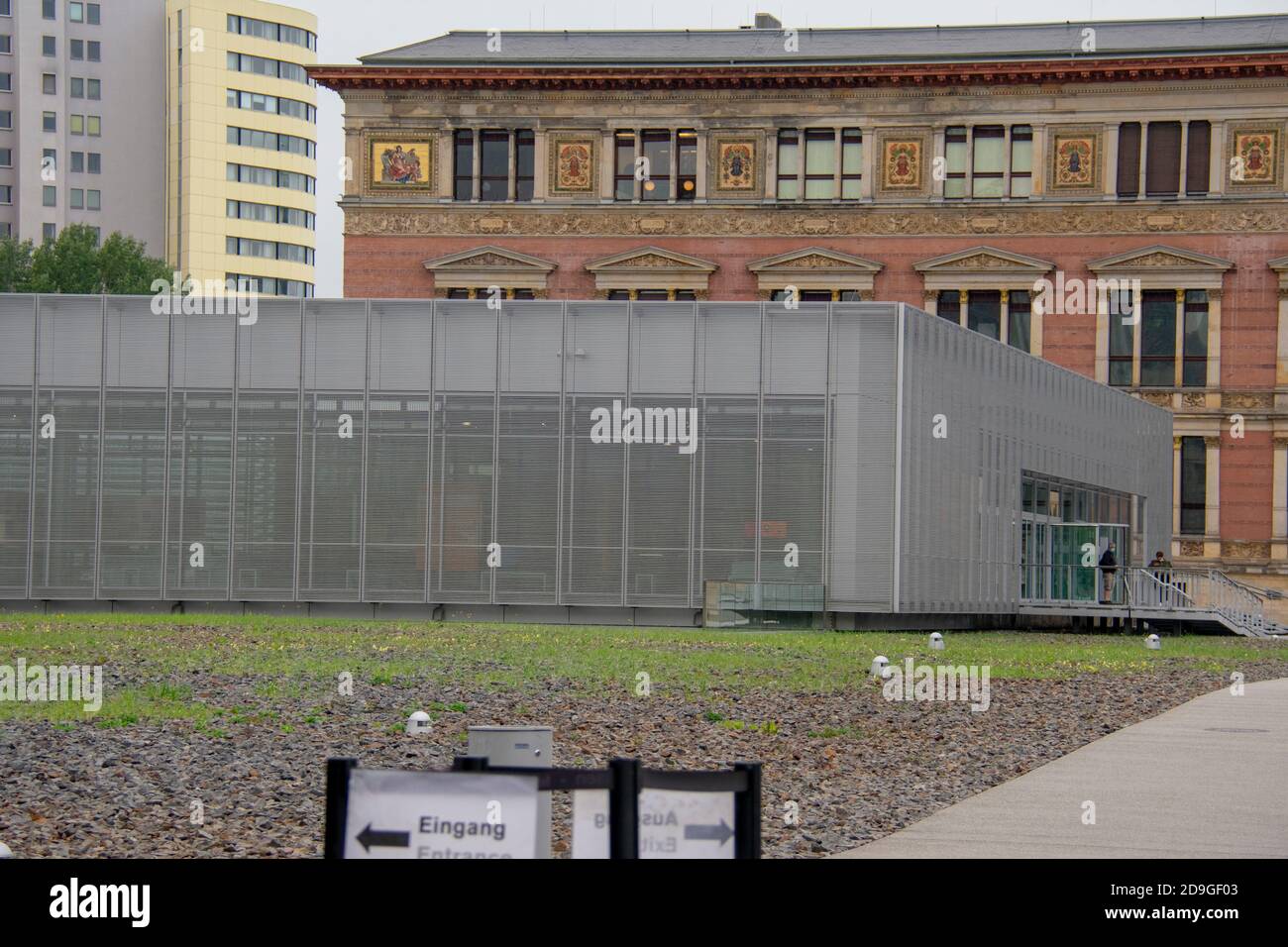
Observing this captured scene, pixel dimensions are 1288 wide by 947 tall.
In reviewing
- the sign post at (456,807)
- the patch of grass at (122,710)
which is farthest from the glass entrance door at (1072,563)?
the sign post at (456,807)

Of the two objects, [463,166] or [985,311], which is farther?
[463,166]

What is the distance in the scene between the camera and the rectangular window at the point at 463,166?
66500 mm

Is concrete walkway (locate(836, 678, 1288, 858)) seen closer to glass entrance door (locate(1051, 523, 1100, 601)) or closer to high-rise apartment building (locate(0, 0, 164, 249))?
glass entrance door (locate(1051, 523, 1100, 601))

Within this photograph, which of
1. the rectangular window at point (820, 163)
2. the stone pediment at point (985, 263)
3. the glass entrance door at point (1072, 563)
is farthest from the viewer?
the rectangular window at point (820, 163)

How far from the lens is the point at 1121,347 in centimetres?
6438

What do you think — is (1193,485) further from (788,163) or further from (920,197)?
(788,163)

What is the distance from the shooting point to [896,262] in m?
64.8

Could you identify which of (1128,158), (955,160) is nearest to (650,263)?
(955,160)

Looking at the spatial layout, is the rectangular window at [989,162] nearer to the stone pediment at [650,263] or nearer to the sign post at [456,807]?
Result: the stone pediment at [650,263]

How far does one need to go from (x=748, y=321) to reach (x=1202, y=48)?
29.4 m

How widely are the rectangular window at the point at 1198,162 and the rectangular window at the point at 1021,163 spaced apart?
17.0 ft

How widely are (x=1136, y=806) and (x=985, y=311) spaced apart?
173 ft

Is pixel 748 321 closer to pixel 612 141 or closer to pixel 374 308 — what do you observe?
pixel 374 308

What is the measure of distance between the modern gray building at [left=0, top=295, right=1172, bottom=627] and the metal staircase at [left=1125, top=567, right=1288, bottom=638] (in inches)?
268
